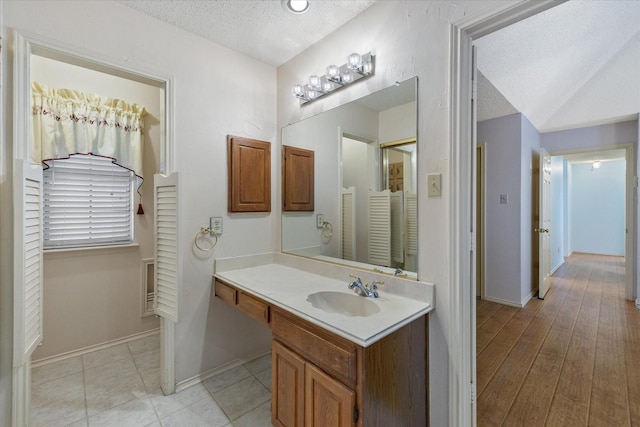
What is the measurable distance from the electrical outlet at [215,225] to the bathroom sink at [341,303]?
37.1 inches

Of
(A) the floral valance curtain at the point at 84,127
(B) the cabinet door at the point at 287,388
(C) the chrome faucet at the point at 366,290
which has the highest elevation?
(A) the floral valance curtain at the point at 84,127

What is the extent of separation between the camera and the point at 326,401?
1.17 m

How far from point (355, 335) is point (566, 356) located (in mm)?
2336

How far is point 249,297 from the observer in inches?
67.6

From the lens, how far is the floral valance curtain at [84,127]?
2135 millimetres

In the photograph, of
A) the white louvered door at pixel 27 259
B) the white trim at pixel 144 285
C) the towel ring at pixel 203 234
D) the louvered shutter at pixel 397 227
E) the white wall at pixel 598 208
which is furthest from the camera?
the white wall at pixel 598 208

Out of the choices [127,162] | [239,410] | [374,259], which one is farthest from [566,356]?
[127,162]

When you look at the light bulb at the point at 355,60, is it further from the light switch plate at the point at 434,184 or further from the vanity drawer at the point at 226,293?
the vanity drawer at the point at 226,293

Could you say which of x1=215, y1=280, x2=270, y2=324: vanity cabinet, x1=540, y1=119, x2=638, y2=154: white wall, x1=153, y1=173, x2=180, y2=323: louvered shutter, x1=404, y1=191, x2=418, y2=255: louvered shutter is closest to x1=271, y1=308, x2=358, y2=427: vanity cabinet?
x1=215, y1=280, x2=270, y2=324: vanity cabinet

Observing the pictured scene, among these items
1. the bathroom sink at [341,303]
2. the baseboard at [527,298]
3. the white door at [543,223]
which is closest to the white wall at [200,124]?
the bathroom sink at [341,303]

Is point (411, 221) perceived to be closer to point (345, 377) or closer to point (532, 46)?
point (345, 377)

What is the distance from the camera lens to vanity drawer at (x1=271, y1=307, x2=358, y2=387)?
1076 millimetres

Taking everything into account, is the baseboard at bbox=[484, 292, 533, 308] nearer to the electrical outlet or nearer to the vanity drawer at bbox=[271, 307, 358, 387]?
the vanity drawer at bbox=[271, 307, 358, 387]

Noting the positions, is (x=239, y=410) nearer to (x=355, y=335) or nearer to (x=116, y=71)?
(x=355, y=335)
